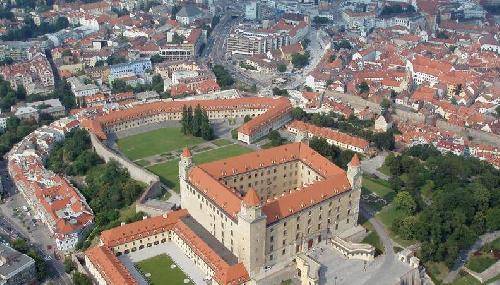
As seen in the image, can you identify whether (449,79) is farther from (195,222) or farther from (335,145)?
(195,222)

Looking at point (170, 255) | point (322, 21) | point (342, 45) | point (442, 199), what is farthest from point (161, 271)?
point (322, 21)

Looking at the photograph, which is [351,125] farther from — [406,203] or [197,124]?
[406,203]

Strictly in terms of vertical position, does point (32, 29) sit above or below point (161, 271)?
above

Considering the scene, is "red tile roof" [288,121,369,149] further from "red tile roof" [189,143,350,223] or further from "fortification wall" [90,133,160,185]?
"fortification wall" [90,133,160,185]

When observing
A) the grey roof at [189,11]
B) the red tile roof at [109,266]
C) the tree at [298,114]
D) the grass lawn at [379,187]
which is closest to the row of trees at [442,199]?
the grass lawn at [379,187]

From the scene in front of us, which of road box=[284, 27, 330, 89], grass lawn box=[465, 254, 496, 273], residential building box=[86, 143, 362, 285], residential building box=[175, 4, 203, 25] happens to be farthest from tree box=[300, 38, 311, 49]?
grass lawn box=[465, 254, 496, 273]

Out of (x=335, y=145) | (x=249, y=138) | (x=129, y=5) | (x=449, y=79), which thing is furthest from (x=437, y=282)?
(x=129, y=5)

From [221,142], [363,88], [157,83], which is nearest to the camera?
[221,142]
